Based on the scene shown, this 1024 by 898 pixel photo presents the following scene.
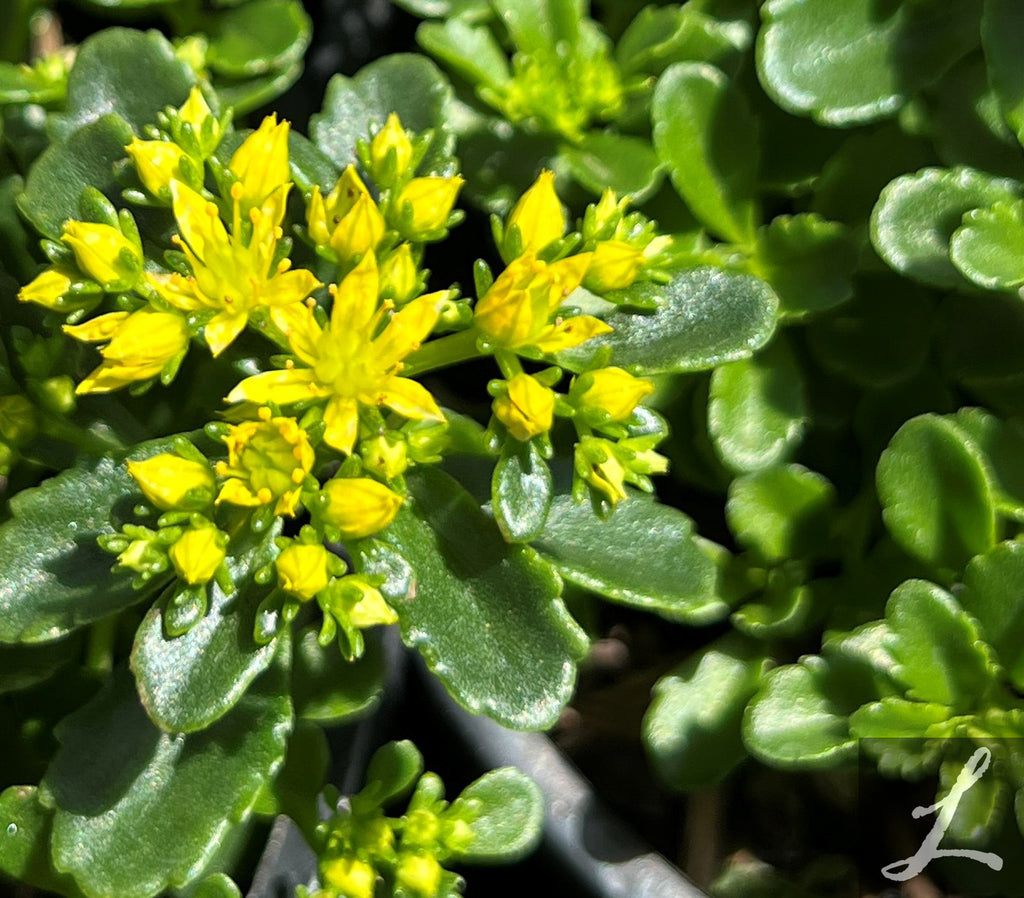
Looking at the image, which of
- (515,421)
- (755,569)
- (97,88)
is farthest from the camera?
(755,569)

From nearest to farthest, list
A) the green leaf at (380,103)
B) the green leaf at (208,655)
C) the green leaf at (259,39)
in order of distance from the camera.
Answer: the green leaf at (208,655) → the green leaf at (380,103) → the green leaf at (259,39)

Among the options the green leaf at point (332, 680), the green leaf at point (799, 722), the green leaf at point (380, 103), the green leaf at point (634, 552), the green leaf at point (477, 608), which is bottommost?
the green leaf at point (799, 722)

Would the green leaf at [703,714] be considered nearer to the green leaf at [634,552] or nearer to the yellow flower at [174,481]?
the green leaf at [634,552]

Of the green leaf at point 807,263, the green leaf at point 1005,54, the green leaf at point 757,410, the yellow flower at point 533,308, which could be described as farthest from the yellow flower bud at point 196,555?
the green leaf at point 1005,54

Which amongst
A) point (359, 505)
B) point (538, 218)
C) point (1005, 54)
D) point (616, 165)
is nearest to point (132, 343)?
point (359, 505)

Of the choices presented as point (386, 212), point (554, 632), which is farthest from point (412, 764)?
point (386, 212)

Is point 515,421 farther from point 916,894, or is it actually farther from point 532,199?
point 916,894

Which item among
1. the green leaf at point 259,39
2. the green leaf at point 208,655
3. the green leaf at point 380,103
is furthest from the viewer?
the green leaf at point 259,39
